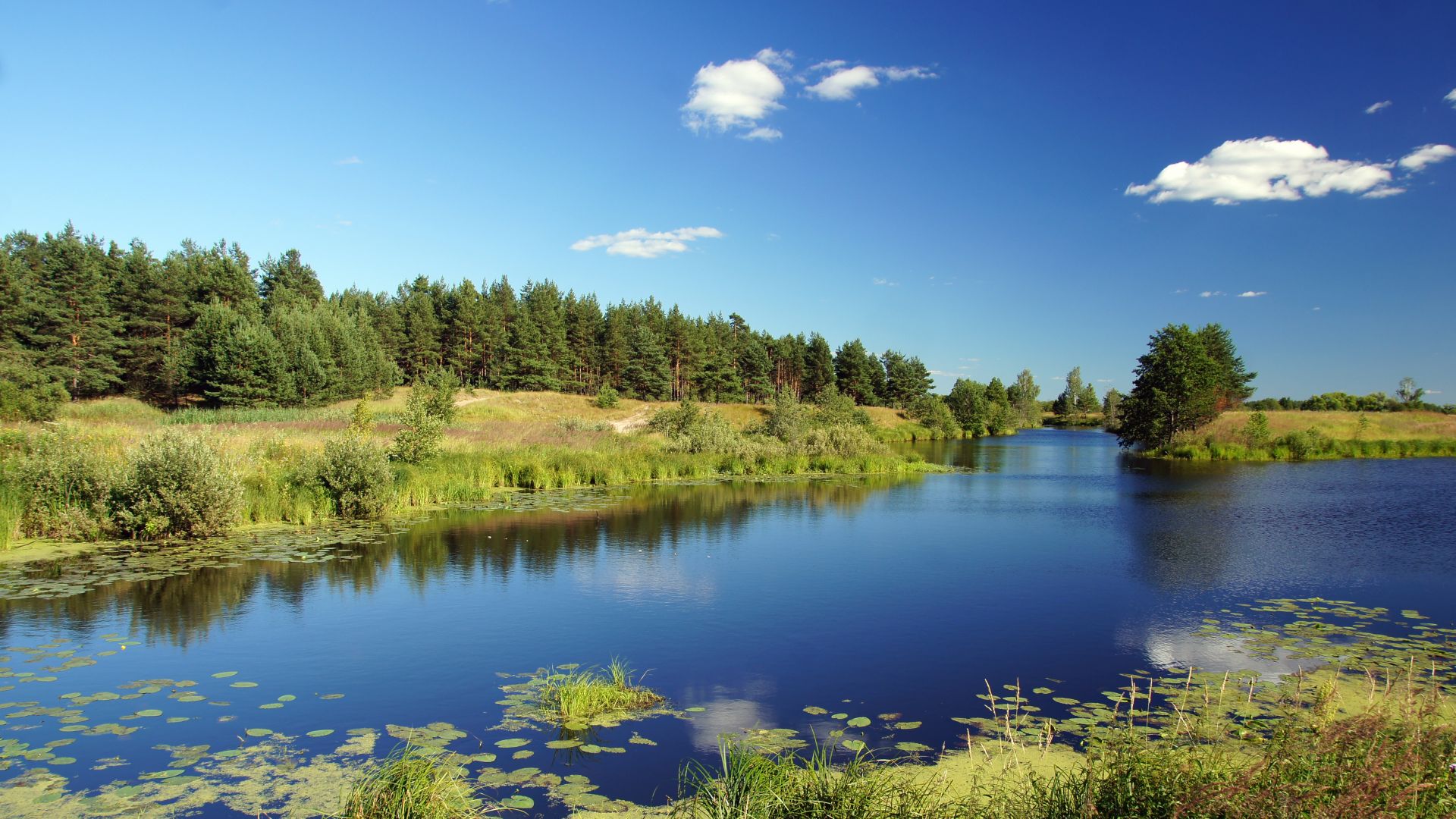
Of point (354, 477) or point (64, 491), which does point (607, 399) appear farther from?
point (64, 491)

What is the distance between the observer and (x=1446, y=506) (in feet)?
→ 82.7

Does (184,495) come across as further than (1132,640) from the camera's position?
Yes

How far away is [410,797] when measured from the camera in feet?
17.6

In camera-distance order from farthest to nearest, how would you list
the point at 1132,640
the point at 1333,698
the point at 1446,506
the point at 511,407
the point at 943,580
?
1. the point at 511,407
2. the point at 1446,506
3. the point at 943,580
4. the point at 1132,640
5. the point at 1333,698

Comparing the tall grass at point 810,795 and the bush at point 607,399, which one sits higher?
the bush at point 607,399

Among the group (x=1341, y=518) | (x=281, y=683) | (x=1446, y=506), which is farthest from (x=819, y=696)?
(x=1446, y=506)

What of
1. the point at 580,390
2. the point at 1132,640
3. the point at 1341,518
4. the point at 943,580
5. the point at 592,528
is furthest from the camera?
the point at 580,390

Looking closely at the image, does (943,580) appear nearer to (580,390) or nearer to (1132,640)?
(1132,640)

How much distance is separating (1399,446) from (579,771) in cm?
6606

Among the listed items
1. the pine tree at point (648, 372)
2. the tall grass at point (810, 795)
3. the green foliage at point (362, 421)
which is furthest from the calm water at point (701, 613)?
the pine tree at point (648, 372)

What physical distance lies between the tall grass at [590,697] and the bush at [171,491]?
11995 millimetres

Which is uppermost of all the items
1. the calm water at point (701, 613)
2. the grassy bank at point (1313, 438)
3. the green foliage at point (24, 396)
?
the green foliage at point (24, 396)

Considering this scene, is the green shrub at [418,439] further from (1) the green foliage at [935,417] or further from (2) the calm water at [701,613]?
(1) the green foliage at [935,417]

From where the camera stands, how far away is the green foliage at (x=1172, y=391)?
56.0m
